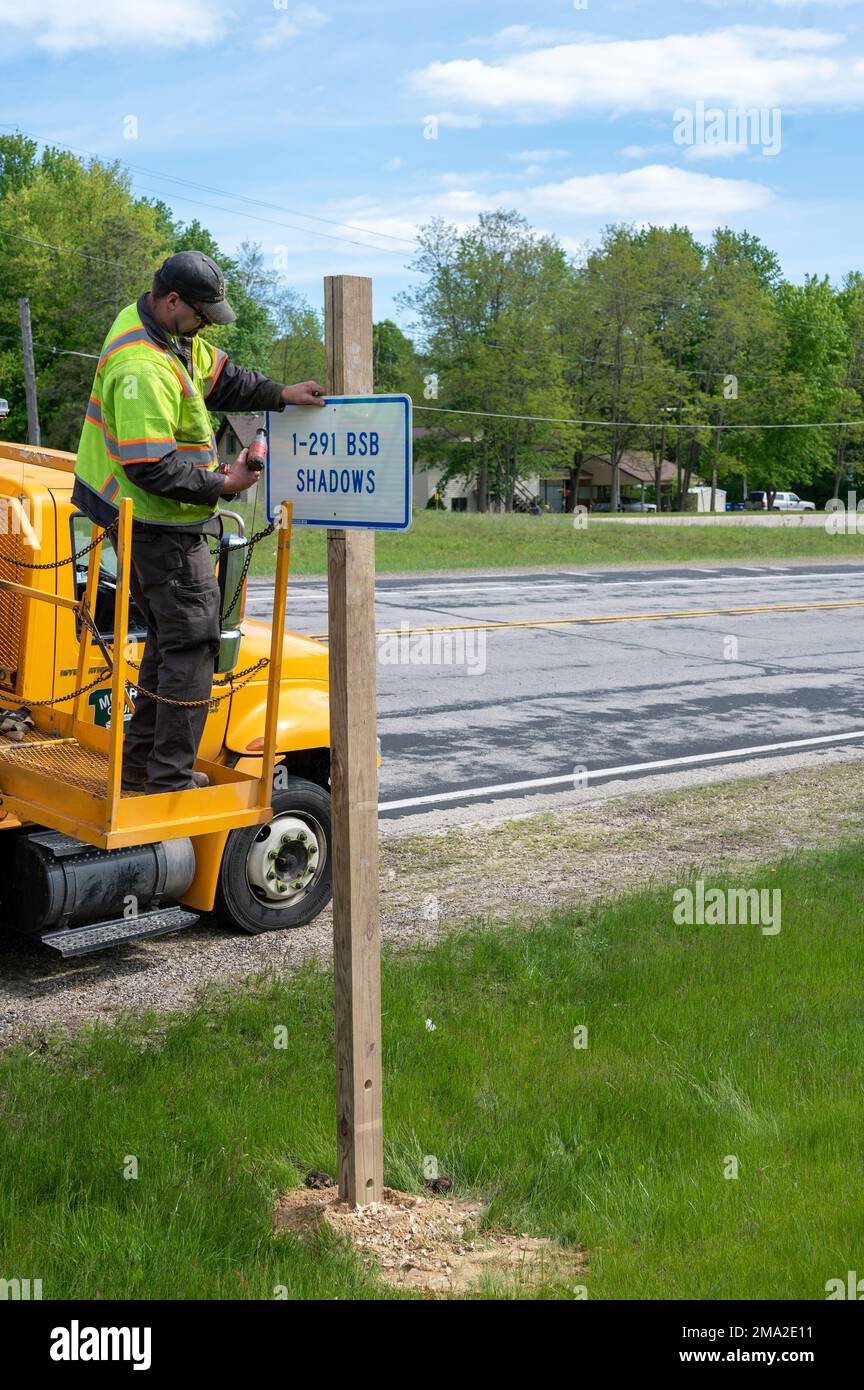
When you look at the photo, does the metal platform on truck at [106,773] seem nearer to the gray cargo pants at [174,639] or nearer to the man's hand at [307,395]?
the gray cargo pants at [174,639]

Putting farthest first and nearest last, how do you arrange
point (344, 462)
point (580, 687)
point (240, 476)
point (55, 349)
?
point (55, 349)
point (580, 687)
point (240, 476)
point (344, 462)

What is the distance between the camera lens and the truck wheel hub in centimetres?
644

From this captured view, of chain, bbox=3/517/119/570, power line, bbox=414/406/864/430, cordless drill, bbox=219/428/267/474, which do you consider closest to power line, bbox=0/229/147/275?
power line, bbox=414/406/864/430

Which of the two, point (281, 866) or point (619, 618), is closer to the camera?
point (281, 866)

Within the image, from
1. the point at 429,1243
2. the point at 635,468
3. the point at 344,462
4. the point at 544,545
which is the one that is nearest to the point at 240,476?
the point at 344,462

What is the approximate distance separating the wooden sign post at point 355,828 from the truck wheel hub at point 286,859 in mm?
2418

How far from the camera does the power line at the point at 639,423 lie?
69.6 meters

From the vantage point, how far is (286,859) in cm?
657

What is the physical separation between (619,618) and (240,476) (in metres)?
15.4

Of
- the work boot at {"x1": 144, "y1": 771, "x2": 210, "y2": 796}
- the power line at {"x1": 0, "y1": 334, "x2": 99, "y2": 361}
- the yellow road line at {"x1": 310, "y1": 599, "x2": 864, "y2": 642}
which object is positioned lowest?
the yellow road line at {"x1": 310, "y1": 599, "x2": 864, "y2": 642}

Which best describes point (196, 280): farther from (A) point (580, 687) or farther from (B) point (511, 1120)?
(A) point (580, 687)

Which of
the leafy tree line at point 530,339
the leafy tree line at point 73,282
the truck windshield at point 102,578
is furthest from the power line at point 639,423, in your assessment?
the truck windshield at point 102,578

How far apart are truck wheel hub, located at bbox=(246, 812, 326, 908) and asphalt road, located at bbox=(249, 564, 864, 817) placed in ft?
8.29

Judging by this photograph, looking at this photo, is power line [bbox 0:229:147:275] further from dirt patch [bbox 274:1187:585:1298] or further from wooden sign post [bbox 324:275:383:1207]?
dirt patch [bbox 274:1187:585:1298]
